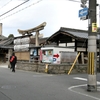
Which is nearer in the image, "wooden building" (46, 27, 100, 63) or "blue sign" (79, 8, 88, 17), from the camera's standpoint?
"blue sign" (79, 8, 88, 17)

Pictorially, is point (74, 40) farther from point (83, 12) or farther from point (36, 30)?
point (83, 12)

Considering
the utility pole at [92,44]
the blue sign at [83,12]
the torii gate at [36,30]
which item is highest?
the torii gate at [36,30]

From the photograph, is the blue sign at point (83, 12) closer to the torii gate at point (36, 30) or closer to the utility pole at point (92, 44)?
the utility pole at point (92, 44)

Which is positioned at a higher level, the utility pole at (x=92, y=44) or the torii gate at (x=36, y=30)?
the torii gate at (x=36, y=30)

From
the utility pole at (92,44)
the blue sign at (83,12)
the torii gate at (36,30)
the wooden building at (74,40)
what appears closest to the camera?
the utility pole at (92,44)

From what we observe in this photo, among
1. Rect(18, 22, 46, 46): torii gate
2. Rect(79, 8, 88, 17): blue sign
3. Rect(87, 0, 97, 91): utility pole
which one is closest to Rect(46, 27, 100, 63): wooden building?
Rect(18, 22, 46, 46): torii gate

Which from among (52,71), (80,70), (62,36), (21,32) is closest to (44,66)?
(52,71)

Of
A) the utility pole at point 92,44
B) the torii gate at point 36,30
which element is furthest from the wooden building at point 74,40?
the utility pole at point 92,44

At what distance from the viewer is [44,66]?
1888 centimetres

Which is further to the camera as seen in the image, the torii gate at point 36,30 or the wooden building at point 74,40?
the torii gate at point 36,30

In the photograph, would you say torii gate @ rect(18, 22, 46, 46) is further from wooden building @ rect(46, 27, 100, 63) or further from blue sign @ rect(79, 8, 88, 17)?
blue sign @ rect(79, 8, 88, 17)

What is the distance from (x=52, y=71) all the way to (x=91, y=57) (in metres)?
8.08

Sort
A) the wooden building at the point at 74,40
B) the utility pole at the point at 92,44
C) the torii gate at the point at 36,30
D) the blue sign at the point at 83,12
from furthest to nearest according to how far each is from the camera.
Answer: the torii gate at the point at 36,30 → the wooden building at the point at 74,40 → the blue sign at the point at 83,12 → the utility pole at the point at 92,44

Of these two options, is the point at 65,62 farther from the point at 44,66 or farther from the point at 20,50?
the point at 20,50
